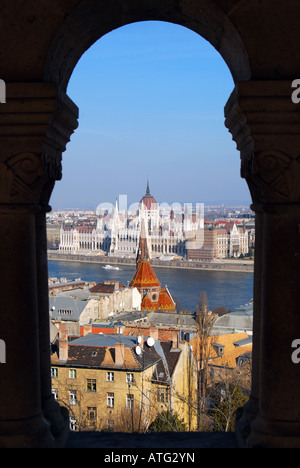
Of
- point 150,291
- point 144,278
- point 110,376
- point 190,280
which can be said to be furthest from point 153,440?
point 190,280

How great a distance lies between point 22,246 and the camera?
4.99ft

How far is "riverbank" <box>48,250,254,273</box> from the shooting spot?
180ft

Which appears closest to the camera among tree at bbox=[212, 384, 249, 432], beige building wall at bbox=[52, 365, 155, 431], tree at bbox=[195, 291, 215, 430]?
tree at bbox=[212, 384, 249, 432]

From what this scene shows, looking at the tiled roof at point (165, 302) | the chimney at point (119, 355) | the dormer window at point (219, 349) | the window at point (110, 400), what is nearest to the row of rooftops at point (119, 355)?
the chimney at point (119, 355)

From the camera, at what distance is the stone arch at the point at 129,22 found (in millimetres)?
1523

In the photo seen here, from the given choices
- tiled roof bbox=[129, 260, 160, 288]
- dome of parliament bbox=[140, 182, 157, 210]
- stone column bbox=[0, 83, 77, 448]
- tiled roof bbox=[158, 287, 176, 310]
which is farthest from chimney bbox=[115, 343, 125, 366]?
dome of parliament bbox=[140, 182, 157, 210]

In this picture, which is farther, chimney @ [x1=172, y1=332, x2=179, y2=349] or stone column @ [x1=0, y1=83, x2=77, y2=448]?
chimney @ [x1=172, y1=332, x2=179, y2=349]

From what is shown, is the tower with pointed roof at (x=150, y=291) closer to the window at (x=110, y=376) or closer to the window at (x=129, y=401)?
the window at (x=110, y=376)

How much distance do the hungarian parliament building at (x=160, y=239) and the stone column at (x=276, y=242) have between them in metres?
61.3

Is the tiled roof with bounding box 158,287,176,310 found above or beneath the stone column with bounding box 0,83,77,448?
beneath

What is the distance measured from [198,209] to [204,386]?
71.1 metres

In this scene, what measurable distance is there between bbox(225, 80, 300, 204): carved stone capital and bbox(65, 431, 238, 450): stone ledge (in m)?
0.78

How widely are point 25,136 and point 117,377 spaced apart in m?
A: 8.86

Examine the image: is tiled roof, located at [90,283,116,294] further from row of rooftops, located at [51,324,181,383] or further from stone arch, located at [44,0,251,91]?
stone arch, located at [44,0,251,91]
